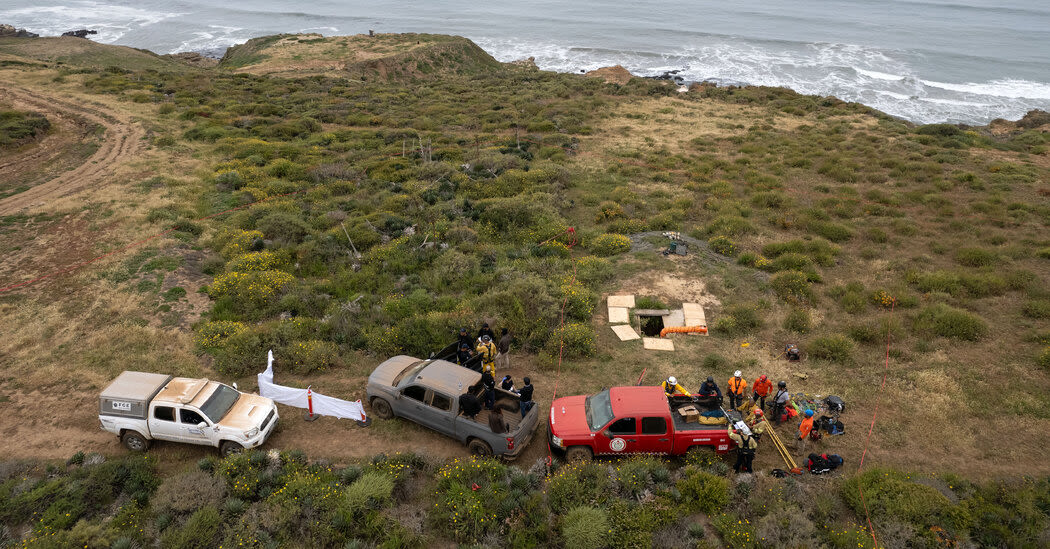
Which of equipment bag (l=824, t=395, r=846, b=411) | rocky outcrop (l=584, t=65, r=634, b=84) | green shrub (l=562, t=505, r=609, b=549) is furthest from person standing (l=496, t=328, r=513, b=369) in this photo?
rocky outcrop (l=584, t=65, r=634, b=84)

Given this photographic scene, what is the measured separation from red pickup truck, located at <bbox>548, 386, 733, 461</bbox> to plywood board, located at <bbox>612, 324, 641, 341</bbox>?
14.5 ft

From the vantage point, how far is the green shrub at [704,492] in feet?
33.0

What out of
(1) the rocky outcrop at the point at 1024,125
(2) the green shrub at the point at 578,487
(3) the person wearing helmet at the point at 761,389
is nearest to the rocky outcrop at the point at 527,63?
(1) the rocky outcrop at the point at 1024,125

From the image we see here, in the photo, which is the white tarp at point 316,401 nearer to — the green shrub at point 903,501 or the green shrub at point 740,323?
the green shrub at point 903,501

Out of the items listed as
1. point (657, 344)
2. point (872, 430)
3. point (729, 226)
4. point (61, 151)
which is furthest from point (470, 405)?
point (61, 151)

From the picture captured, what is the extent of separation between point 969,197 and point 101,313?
3932 centimetres

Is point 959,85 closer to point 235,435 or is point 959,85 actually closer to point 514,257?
point 514,257

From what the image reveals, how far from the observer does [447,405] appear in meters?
12.0

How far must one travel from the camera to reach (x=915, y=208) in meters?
25.6

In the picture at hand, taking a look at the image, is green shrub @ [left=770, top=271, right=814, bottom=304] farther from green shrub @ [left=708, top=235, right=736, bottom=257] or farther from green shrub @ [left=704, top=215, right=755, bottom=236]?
green shrub @ [left=704, top=215, right=755, bottom=236]

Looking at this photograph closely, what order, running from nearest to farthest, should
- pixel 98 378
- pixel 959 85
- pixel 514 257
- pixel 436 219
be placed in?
1. pixel 98 378
2. pixel 514 257
3. pixel 436 219
4. pixel 959 85

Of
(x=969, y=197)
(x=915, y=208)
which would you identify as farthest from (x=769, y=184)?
(x=969, y=197)

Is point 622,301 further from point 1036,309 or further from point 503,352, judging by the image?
point 1036,309

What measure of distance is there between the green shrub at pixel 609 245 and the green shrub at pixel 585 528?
13191mm
